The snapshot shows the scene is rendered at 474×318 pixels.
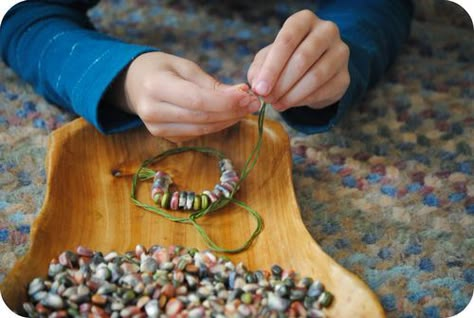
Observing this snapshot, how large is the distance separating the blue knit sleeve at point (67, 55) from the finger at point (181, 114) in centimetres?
7

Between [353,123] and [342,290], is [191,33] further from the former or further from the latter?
[342,290]

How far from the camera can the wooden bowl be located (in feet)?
1.65

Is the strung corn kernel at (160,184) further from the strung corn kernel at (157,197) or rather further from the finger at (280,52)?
the finger at (280,52)

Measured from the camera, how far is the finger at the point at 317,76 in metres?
0.59

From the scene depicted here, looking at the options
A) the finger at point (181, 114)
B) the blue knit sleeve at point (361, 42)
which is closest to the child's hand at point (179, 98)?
A: the finger at point (181, 114)

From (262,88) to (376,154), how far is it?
8.4 inches

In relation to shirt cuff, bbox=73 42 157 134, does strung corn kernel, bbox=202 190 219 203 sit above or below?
below

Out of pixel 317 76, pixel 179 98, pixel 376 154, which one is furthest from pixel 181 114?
pixel 376 154

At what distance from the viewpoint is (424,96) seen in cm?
82

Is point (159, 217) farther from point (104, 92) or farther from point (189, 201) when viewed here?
point (104, 92)

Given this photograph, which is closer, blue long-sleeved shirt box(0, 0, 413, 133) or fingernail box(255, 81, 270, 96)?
fingernail box(255, 81, 270, 96)

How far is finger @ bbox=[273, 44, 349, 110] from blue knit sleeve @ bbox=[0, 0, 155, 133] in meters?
0.15

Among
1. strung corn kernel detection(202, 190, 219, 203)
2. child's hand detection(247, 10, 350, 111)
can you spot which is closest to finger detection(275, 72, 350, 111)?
child's hand detection(247, 10, 350, 111)

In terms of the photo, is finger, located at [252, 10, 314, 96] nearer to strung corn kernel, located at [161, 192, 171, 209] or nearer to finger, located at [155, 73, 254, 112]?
finger, located at [155, 73, 254, 112]
